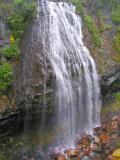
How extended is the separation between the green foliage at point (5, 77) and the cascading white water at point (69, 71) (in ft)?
6.80

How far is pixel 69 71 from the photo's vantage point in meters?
17.9

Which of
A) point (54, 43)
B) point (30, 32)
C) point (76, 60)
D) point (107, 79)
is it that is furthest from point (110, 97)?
point (30, 32)

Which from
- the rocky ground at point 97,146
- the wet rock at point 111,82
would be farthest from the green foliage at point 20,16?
the rocky ground at point 97,146

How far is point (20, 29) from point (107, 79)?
17.2 feet

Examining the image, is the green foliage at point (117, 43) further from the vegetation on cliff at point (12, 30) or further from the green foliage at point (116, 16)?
the vegetation on cliff at point (12, 30)

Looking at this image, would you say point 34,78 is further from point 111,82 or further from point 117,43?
point 117,43

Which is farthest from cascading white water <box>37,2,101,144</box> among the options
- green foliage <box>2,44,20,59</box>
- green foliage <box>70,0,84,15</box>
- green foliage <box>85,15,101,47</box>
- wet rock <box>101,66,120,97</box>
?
green foliage <box>70,0,84,15</box>

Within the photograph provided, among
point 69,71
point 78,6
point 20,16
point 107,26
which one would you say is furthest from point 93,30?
point 20,16

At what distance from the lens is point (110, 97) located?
19766mm

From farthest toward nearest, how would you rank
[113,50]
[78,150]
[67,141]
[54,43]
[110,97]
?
[113,50] < [110,97] < [54,43] < [67,141] < [78,150]

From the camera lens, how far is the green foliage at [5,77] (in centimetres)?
1634

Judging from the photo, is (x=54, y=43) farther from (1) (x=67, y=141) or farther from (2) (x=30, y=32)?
(1) (x=67, y=141)

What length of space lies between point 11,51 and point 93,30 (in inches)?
229

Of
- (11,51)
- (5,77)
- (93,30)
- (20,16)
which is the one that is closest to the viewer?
(5,77)
